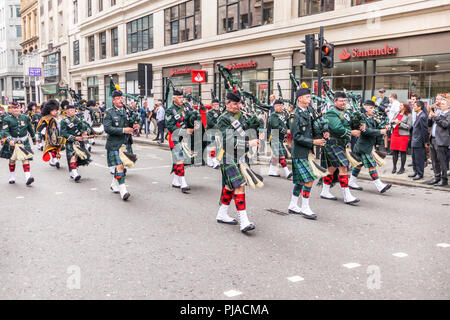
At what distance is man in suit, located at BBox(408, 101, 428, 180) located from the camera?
10023 mm

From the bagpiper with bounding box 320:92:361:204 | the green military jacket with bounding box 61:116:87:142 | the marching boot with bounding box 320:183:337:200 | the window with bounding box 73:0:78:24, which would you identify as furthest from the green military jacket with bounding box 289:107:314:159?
the window with bounding box 73:0:78:24

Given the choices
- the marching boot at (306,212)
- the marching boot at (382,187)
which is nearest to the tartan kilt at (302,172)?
the marching boot at (306,212)

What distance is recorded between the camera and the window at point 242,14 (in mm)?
19516

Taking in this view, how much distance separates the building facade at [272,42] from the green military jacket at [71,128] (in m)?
9.69

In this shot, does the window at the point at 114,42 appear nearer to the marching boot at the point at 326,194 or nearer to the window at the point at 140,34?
the window at the point at 140,34

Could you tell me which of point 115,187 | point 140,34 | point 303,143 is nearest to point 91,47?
point 140,34

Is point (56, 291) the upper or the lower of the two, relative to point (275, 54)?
lower

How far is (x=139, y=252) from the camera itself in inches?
201

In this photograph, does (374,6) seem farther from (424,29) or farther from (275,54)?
(275,54)

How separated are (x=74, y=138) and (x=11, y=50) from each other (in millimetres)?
66875

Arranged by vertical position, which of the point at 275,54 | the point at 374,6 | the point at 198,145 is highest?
the point at 374,6

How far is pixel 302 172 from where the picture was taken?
6.69 m

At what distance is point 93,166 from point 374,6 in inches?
410

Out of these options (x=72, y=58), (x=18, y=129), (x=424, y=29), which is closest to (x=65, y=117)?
(x=18, y=129)
